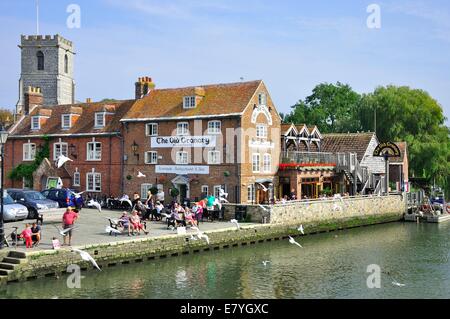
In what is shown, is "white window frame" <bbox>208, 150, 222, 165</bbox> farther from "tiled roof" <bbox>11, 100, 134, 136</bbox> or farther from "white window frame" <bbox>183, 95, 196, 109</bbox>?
"tiled roof" <bbox>11, 100, 134, 136</bbox>

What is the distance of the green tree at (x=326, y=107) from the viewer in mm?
72875

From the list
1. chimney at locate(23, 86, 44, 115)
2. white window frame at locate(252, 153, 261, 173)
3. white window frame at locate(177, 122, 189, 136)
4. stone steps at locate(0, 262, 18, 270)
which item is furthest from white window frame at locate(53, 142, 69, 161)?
stone steps at locate(0, 262, 18, 270)

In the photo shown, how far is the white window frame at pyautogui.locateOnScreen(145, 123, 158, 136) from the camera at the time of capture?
39.5 metres

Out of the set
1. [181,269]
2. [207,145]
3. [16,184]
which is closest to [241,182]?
[207,145]

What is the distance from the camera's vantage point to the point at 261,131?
126ft

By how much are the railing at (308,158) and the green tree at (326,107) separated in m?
28.3

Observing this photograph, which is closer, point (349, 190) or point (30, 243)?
point (30, 243)

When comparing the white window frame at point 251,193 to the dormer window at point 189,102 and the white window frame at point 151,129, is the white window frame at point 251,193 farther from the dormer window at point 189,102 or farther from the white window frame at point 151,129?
the white window frame at point 151,129

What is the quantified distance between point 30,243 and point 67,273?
1.92 metres

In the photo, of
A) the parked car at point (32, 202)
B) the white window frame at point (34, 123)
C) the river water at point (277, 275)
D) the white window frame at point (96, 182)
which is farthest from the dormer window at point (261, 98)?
the white window frame at point (34, 123)

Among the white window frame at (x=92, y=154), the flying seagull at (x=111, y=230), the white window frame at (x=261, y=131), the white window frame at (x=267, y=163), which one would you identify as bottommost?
the flying seagull at (x=111, y=230)

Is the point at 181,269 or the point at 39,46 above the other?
the point at 39,46

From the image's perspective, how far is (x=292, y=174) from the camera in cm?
3928

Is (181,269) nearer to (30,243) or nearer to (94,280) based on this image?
(94,280)
